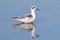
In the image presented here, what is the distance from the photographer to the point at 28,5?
14617 mm

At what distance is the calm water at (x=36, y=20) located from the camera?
34.7 feet

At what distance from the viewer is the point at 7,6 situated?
14328mm

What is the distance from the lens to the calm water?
10586mm

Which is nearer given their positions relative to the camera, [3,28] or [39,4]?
[3,28]

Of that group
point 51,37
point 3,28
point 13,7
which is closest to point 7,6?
point 13,7

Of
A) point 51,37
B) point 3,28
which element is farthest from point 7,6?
point 51,37

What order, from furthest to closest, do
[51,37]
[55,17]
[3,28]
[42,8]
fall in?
[42,8], [55,17], [3,28], [51,37]

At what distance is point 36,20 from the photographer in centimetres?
1248

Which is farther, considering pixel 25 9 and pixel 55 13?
pixel 25 9

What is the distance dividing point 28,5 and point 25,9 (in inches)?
27.0

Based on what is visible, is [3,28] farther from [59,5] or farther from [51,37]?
[59,5]

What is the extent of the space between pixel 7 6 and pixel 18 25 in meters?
2.67

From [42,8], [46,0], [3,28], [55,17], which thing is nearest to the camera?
[3,28]

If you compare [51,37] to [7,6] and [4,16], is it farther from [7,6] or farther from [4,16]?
[7,6]
